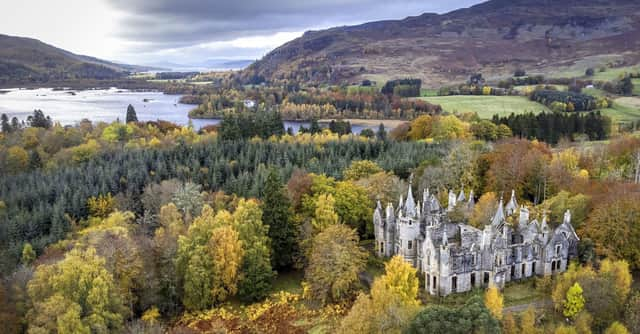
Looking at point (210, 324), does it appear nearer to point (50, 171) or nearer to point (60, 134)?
point (50, 171)

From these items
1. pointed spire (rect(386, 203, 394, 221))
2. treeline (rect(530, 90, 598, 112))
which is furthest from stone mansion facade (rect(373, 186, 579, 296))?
treeline (rect(530, 90, 598, 112))

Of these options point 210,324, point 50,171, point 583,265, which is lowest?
point 210,324

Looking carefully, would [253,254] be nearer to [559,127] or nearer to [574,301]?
[574,301]

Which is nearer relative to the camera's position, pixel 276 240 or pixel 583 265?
pixel 583 265

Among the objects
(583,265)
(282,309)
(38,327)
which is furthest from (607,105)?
(38,327)

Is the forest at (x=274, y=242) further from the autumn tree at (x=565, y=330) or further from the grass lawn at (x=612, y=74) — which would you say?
the grass lawn at (x=612, y=74)

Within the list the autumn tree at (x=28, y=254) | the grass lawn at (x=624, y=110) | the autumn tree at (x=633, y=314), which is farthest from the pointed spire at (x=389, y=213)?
the grass lawn at (x=624, y=110)
